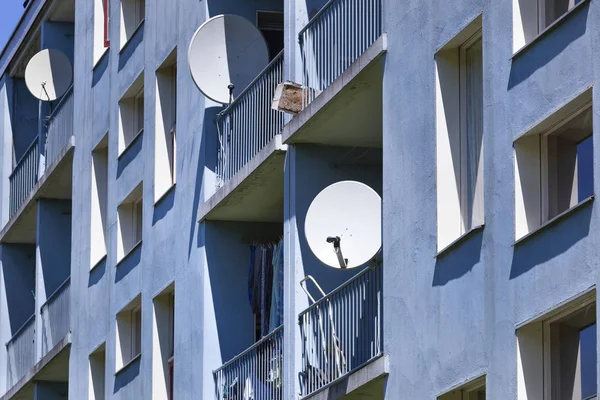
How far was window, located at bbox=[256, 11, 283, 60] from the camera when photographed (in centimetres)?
3125

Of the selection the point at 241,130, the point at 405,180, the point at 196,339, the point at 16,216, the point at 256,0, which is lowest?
the point at 405,180

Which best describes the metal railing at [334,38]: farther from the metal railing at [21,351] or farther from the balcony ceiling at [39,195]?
the metal railing at [21,351]

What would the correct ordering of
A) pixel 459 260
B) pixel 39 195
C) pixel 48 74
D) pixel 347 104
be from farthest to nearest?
pixel 48 74
pixel 39 195
pixel 347 104
pixel 459 260

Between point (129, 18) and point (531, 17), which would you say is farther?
point (129, 18)

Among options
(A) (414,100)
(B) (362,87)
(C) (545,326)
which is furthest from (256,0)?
(C) (545,326)

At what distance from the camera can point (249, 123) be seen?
28891mm

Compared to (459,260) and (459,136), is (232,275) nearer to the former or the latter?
(459,136)

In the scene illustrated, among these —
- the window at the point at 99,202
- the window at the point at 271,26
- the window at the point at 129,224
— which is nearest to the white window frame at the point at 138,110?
the window at the point at 99,202

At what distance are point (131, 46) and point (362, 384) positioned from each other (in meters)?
14.6

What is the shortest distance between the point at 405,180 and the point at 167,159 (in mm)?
11912

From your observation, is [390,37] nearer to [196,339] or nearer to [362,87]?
[362,87]

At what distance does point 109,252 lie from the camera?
119ft

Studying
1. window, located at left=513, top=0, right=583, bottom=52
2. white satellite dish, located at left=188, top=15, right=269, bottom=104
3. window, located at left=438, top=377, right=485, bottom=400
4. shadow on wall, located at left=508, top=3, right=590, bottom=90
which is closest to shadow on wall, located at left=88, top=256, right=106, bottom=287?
white satellite dish, located at left=188, top=15, right=269, bottom=104

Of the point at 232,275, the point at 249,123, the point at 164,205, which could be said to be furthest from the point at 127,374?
the point at 249,123
